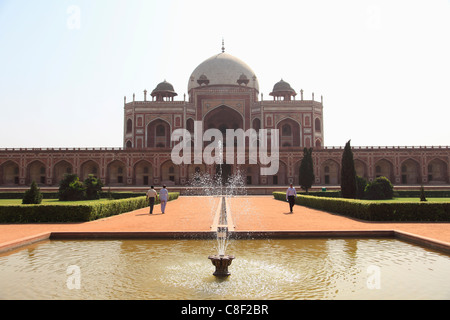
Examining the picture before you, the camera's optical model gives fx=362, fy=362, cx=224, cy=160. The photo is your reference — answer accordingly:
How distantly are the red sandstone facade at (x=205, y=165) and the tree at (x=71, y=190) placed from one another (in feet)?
42.1

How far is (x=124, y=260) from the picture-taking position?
215 inches

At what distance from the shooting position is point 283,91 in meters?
39.7

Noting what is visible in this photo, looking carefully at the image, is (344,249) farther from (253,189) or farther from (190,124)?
(190,124)

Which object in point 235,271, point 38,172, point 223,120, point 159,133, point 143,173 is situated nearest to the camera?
point 235,271

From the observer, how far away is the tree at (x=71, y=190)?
62.8ft

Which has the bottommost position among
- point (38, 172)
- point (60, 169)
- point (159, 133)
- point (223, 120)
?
point (38, 172)

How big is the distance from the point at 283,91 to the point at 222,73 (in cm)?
715

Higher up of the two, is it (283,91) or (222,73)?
(222,73)

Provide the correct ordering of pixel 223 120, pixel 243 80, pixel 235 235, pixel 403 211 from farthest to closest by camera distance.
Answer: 1. pixel 243 80
2. pixel 223 120
3. pixel 403 211
4. pixel 235 235

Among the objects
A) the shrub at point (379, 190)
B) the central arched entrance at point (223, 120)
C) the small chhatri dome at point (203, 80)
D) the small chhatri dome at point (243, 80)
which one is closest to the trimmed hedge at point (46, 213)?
the shrub at point (379, 190)

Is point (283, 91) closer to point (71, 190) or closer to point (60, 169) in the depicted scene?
point (60, 169)

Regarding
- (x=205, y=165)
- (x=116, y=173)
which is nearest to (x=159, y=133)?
(x=116, y=173)
